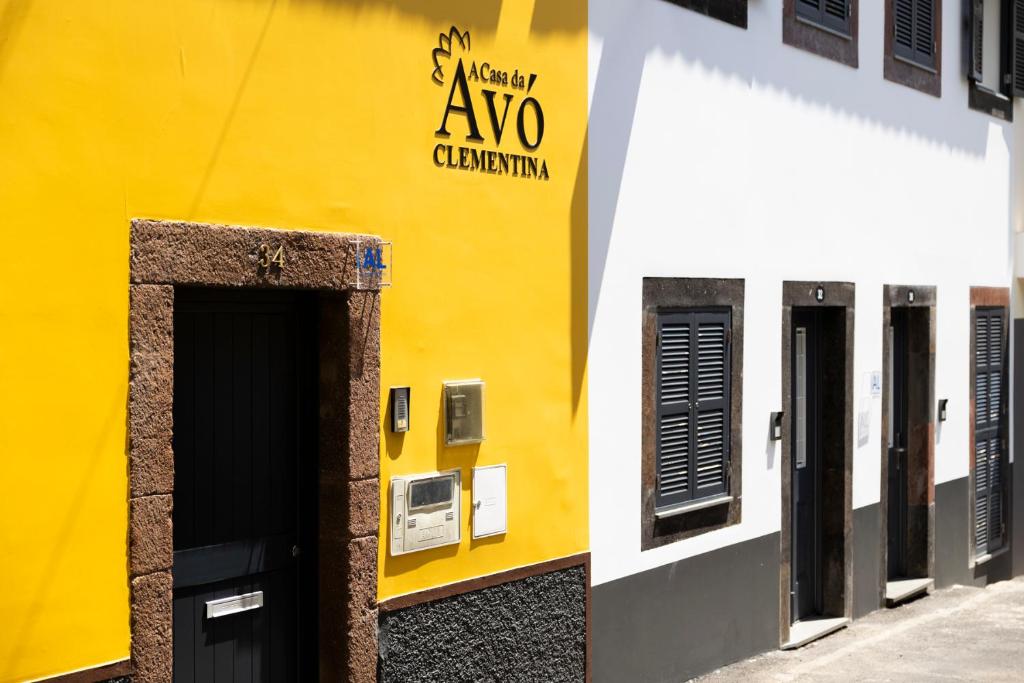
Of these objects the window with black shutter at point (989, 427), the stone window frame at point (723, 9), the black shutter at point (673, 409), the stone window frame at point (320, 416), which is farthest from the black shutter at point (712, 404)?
the window with black shutter at point (989, 427)

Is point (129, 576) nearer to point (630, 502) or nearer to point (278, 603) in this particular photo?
point (278, 603)

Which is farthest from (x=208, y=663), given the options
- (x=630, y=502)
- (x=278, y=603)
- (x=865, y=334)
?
(x=865, y=334)

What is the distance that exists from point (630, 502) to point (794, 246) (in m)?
2.75

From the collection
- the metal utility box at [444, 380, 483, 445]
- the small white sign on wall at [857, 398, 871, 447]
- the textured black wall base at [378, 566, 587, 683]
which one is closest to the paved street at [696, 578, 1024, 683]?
the small white sign on wall at [857, 398, 871, 447]

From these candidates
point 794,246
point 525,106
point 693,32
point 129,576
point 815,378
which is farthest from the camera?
point 815,378

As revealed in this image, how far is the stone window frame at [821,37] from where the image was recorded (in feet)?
30.6

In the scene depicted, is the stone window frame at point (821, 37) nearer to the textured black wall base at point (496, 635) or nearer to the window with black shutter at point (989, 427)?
the window with black shutter at point (989, 427)

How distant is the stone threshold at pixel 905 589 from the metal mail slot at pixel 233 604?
22.5 feet

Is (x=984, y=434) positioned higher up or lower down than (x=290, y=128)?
lower down

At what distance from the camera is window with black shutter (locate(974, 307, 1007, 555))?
1288cm

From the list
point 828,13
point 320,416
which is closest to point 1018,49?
point 828,13

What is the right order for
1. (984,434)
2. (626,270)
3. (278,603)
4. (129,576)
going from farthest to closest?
(984,434) < (626,270) < (278,603) < (129,576)

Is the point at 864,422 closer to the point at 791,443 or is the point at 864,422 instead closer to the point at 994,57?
the point at 791,443

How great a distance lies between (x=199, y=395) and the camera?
541cm
